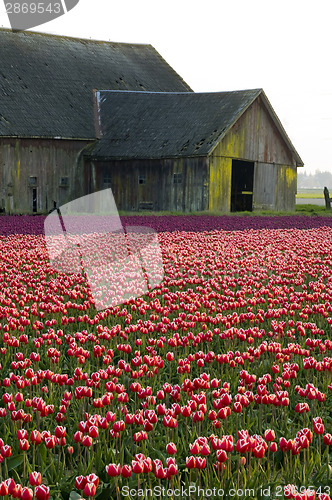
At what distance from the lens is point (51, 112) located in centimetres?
3897

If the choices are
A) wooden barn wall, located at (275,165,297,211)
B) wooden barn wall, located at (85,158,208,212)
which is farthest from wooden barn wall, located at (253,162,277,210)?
wooden barn wall, located at (85,158,208,212)

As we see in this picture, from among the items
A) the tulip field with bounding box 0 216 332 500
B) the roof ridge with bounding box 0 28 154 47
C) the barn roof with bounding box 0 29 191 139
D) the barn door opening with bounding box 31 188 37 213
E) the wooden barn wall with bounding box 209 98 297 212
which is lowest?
the tulip field with bounding box 0 216 332 500

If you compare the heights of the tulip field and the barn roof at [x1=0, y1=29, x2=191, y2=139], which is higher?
the barn roof at [x1=0, y1=29, x2=191, y2=139]

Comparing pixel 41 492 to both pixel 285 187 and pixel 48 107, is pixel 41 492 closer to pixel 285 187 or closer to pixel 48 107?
pixel 48 107

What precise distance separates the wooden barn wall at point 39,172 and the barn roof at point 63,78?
3.03 feet

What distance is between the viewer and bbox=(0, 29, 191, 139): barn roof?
124 feet

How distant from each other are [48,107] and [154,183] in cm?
852

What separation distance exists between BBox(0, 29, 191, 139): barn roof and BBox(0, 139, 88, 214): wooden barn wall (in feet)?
3.03

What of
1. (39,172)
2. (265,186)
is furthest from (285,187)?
(39,172)

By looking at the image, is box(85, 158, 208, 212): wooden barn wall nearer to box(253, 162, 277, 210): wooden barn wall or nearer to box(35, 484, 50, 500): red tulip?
box(253, 162, 277, 210): wooden barn wall

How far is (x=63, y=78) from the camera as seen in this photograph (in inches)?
1679

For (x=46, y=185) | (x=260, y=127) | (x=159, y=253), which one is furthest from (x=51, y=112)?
(x=159, y=253)

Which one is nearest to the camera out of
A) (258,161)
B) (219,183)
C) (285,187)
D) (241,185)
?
(219,183)

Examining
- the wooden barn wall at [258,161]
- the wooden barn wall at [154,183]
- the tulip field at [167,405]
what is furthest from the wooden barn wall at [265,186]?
the tulip field at [167,405]
